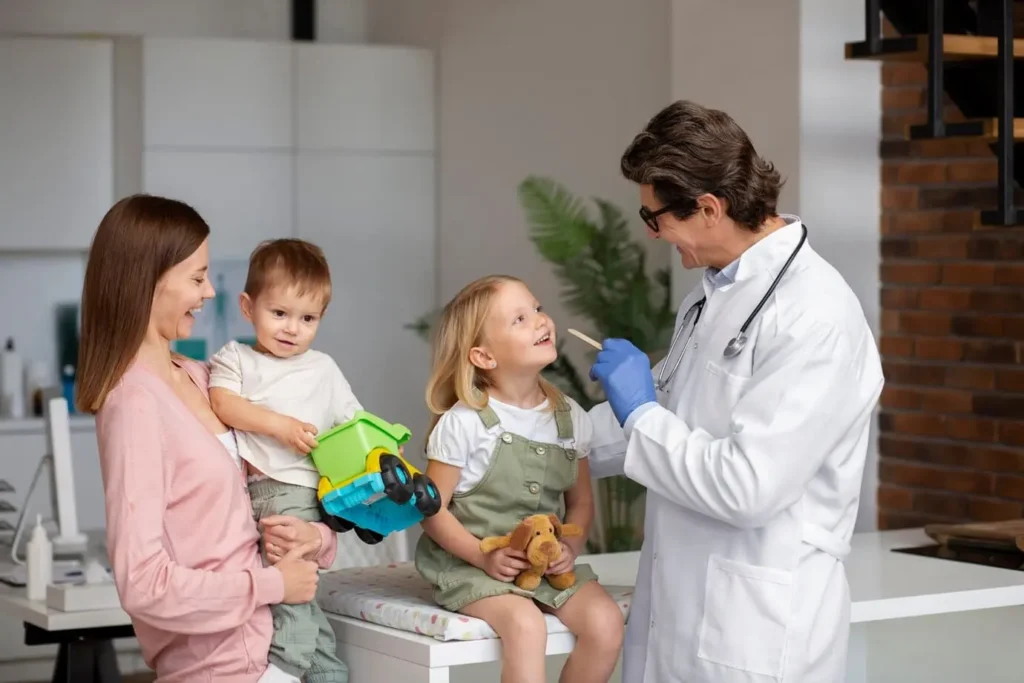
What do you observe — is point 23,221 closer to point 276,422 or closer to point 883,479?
point 883,479

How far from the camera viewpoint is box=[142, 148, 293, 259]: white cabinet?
6180mm

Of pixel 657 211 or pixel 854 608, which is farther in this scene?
pixel 854 608

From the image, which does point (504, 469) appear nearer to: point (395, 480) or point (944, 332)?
point (395, 480)

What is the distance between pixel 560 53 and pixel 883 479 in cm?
237

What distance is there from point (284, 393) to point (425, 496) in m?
0.33

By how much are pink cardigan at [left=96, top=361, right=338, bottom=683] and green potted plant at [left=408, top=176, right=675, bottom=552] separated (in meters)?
2.59

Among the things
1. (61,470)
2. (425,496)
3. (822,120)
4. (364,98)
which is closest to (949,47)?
(822,120)

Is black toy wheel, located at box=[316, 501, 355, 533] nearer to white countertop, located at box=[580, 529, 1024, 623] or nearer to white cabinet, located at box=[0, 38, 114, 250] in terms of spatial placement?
white countertop, located at box=[580, 529, 1024, 623]

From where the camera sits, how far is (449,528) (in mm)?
2383

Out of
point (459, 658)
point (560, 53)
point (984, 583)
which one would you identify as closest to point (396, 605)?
point (459, 658)

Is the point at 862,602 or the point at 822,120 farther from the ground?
the point at 822,120

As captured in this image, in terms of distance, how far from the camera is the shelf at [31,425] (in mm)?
5984

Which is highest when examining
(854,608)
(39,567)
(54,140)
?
(54,140)

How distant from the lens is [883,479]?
4363 mm
